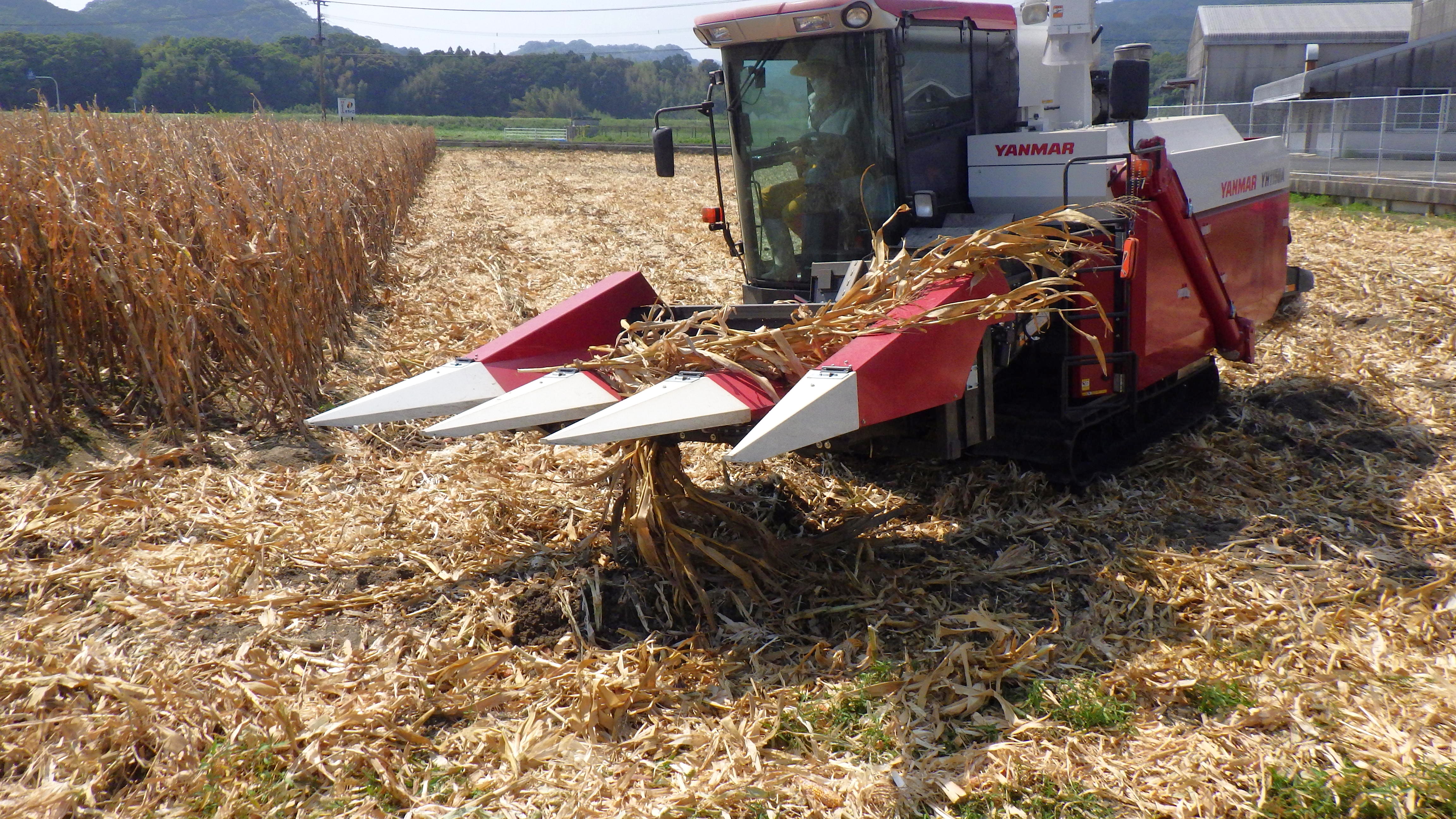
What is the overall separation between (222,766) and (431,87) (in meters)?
68.7

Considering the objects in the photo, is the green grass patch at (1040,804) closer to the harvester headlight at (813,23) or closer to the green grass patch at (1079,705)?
the green grass patch at (1079,705)

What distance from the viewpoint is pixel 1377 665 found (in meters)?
3.10

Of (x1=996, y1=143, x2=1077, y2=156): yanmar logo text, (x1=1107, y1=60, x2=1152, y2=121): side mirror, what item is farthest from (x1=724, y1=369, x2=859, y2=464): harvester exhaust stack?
(x1=996, y1=143, x2=1077, y2=156): yanmar logo text

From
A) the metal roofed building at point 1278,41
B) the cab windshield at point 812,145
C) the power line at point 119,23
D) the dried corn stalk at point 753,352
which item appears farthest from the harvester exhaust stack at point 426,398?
the power line at point 119,23

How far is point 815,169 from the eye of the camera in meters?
5.06

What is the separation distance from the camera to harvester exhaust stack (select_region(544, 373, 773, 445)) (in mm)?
3047

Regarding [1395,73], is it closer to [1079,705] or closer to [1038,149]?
[1038,149]

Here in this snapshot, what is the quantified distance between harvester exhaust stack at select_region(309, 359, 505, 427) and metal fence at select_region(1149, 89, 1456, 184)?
1117 cm

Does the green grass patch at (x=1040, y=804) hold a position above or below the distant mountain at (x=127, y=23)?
below

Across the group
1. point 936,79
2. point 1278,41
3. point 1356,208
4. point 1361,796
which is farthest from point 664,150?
point 1278,41

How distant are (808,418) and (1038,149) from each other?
2.76 m

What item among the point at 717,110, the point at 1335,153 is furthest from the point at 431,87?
the point at 717,110

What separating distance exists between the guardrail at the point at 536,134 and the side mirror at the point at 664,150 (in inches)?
1520

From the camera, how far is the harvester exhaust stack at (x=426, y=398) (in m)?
3.67
